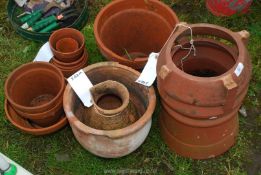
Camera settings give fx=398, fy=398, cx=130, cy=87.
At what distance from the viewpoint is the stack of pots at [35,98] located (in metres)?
2.60

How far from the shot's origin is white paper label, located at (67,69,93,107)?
2.55m

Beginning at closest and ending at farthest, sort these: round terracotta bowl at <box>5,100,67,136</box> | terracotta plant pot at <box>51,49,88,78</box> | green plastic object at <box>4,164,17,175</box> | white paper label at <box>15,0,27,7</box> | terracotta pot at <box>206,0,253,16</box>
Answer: green plastic object at <box>4,164,17,175</box> → round terracotta bowl at <box>5,100,67,136</box> → terracotta plant pot at <box>51,49,88,78</box> → terracotta pot at <box>206,0,253,16</box> → white paper label at <box>15,0,27,7</box>

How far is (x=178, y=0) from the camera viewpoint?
360 cm

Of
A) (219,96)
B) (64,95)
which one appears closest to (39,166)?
(64,95)

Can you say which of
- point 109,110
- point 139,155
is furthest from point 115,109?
point 139,155

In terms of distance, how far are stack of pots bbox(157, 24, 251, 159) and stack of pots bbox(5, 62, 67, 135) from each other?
72 cm

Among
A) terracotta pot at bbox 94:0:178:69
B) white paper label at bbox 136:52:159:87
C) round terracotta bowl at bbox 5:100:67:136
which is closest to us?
white paper label at bbox 136:52:159:87

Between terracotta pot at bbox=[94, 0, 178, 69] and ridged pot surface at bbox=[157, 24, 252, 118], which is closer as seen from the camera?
ridged pot surface at bbox=[157, 24, 252, 118]

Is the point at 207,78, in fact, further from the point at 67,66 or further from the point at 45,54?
the point at 45,54

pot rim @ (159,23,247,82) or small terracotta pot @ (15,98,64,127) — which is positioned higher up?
pot rim @ (159,23,247,82)

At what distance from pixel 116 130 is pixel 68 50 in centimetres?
100

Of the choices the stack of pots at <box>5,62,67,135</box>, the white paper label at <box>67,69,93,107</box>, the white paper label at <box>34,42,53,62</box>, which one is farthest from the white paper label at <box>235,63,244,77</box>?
the white paper label at <box>34,42,53,62</box>

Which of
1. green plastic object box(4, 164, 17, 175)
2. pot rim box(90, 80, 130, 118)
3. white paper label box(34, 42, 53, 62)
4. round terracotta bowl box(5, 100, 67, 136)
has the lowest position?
round terracotta bowl box(5, 100, 67, 136)

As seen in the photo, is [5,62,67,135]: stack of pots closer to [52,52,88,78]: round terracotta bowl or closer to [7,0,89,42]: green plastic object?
[52,52,88,78]: round terracotta bowl
